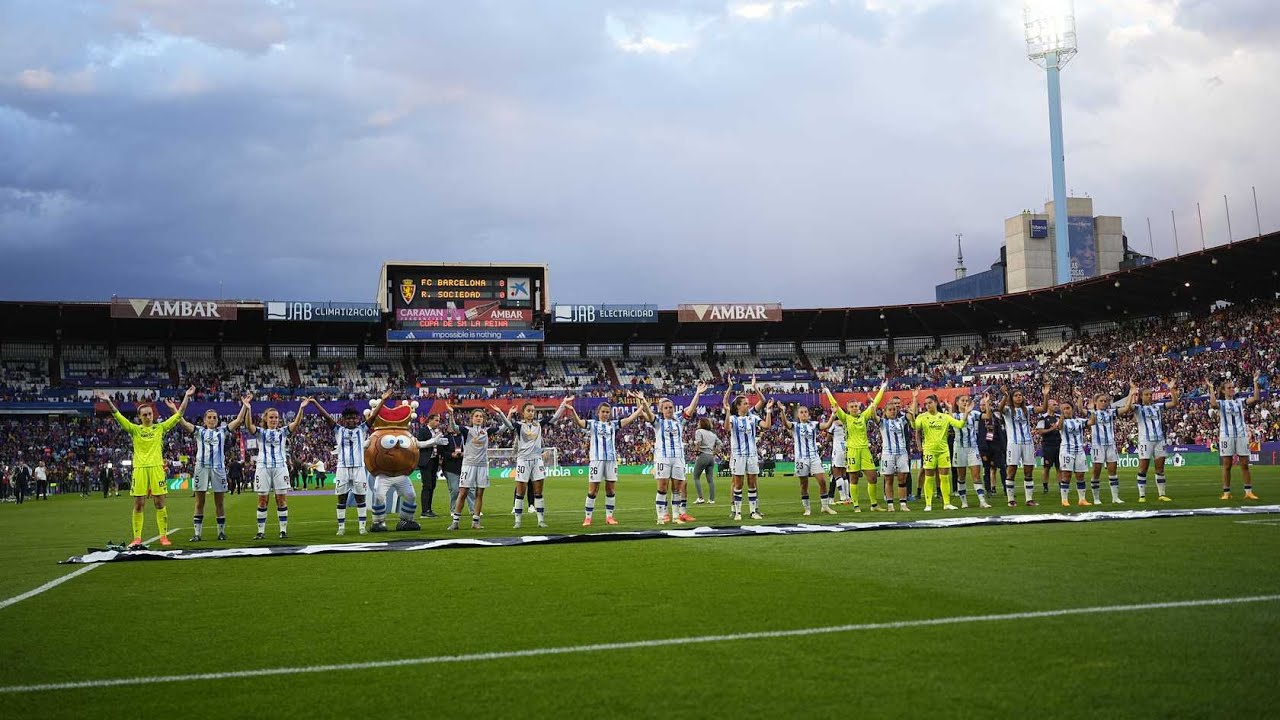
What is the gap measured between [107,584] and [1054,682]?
9006 mm

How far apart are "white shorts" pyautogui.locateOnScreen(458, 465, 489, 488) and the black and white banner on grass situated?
5.05 ft

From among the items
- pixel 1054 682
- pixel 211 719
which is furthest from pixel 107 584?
pixel 1054 682

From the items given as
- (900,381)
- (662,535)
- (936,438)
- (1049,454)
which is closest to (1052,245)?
(900,381)

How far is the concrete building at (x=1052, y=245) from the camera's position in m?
112

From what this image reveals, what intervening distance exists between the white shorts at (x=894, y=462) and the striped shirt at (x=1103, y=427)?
3813 millimetres

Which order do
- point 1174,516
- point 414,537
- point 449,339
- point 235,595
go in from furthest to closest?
point 449,339 → point 414,537 → point 1174,516 → point 235,595

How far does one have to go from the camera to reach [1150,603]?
21.8 ft

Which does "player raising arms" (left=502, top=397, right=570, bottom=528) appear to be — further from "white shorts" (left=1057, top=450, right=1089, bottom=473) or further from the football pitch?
"white shorts" (left=1057, top=450, right=1089, bottom=473)

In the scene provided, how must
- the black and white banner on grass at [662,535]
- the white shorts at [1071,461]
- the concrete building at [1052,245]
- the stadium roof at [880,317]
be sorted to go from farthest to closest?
the concrete building at [1052,245]
the stadium roof at [880,317]
the white shorts at [1071,461]
the black and white banner on grass at [662,535]

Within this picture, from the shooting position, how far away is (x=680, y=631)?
627 cm

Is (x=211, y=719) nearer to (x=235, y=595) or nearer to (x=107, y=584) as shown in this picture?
(x=235, y=595)

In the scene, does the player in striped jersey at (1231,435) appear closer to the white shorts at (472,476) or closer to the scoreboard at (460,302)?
the white shorts at (472,476)

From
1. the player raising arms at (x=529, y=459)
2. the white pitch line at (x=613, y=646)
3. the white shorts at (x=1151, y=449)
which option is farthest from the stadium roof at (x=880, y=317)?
the white pitch line at (x=613, y=646)

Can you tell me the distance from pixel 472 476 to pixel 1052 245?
113 m
